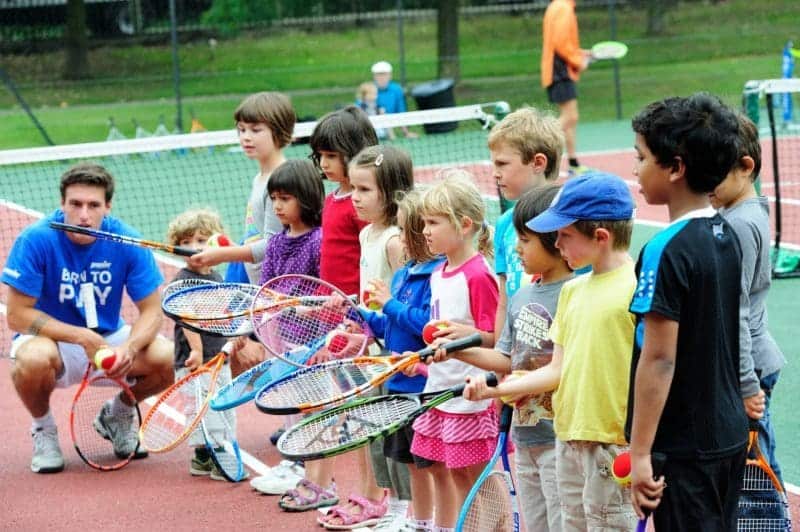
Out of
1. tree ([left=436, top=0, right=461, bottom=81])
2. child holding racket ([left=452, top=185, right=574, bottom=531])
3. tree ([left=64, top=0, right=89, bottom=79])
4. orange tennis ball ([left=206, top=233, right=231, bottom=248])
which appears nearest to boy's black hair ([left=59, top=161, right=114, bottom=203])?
orange tennis ball ([left=206, top=233, right=231, bottom=248])

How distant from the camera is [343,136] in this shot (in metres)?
5.59

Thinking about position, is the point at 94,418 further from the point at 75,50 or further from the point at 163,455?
the point at 75,50

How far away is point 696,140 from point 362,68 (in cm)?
2299

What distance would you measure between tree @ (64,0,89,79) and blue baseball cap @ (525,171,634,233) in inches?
881

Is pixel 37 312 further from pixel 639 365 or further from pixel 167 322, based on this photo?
pixel 639 365

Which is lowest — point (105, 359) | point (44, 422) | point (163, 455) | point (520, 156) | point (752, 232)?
point (163, 455)

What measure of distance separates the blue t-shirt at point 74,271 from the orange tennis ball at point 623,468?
3704 millimetres

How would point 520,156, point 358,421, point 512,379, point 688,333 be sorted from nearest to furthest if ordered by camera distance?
point 688,333
point 512,379
point 358,421
point 520,156

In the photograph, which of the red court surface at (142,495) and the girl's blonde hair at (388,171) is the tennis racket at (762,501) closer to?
the red court surface at (142,495)

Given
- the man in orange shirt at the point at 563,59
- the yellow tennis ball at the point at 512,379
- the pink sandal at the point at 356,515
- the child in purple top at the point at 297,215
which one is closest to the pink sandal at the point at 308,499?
the pink sandal at the point at 356,515

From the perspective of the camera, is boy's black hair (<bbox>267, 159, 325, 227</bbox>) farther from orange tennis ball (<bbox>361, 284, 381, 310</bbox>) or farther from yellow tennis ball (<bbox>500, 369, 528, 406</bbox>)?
yellow tennis ball (<bbox>500, 369, 528, 406</bbox>)

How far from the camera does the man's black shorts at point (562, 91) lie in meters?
15.5

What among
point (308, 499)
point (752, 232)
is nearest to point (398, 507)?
point (308, 499)

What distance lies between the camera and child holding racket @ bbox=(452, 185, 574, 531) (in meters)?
4.18
